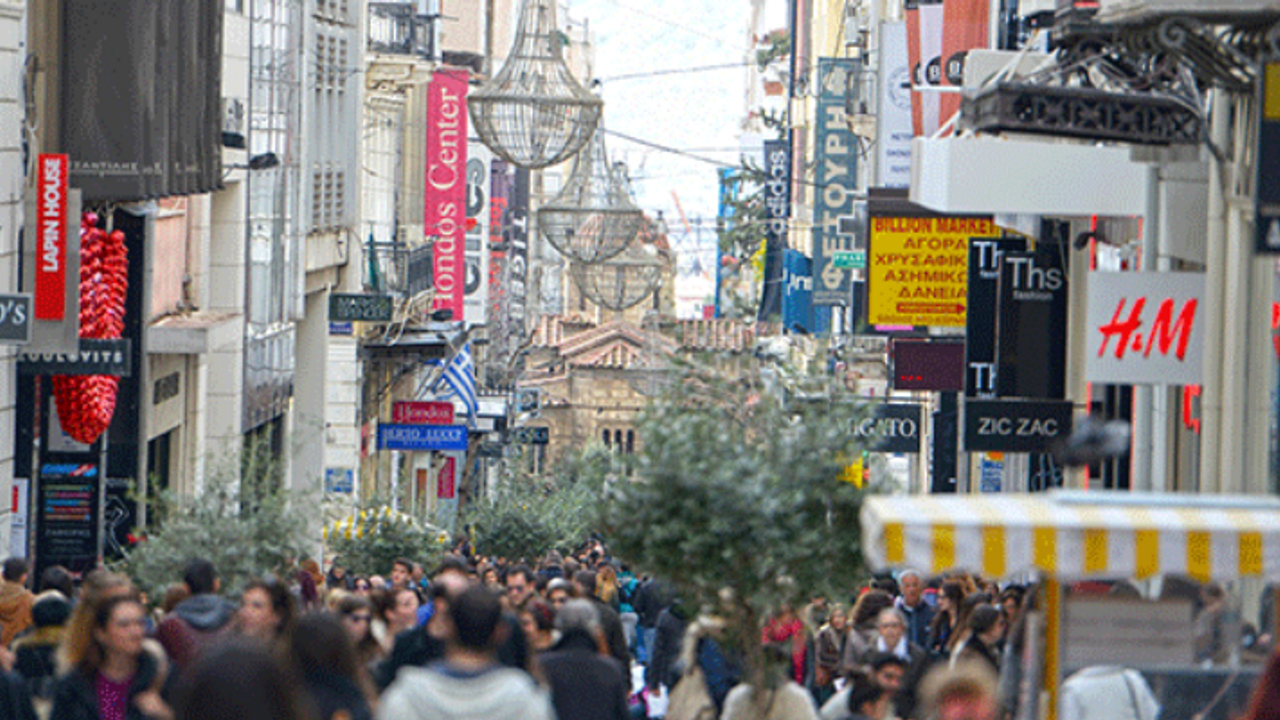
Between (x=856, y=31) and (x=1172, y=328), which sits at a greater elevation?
(x=856, y=31)

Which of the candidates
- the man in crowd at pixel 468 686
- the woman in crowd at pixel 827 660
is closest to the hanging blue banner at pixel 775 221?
the woman in crowd at pixel 827 660

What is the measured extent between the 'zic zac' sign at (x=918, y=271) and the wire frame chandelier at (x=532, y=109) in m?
3.87

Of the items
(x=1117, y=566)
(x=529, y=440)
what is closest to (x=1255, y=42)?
(x=1117, y=566)

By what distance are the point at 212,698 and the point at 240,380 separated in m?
25.8

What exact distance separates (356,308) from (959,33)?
44.1ft

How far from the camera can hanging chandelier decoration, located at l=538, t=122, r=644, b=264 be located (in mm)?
33656

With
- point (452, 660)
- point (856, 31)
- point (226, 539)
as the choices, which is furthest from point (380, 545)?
point (856, 31)

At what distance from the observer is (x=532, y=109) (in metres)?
27.9

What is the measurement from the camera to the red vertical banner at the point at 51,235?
19062 mm

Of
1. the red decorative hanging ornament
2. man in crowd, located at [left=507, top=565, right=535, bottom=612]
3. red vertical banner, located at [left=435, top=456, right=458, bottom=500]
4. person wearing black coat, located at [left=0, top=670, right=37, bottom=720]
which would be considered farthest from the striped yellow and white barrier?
red vertical banner, located at [left=435, top=456, right=458, bottom=500]

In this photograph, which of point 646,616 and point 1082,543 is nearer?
point 1082,543

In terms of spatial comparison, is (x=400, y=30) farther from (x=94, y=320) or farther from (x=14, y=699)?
(x=14, y=699)

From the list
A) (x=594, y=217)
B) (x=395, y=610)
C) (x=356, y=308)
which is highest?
(x=594, y=217)

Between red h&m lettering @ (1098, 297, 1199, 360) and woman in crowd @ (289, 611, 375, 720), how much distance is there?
873cm
